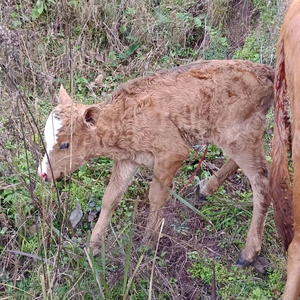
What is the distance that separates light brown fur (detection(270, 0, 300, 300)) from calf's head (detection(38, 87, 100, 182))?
1498 mm

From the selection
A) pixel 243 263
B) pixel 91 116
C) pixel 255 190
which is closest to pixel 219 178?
pixel 255 190

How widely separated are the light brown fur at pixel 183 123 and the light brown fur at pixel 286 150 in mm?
903

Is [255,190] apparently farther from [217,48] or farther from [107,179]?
[217,48]

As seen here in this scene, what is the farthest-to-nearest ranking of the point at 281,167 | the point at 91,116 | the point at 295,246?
the point at 91,116, the point at 281,167, the point at 295,246

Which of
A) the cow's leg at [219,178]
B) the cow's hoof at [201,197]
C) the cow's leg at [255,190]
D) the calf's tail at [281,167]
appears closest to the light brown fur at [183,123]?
the cow's leg at [255,190]

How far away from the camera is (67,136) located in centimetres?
372

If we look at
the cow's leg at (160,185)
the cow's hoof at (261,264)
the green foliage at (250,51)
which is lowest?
the cow's hoof at (261,264)

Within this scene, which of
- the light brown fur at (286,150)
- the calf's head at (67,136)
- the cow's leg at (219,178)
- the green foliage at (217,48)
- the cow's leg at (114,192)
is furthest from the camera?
the green foliage at (217,48)

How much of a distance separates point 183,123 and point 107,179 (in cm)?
123

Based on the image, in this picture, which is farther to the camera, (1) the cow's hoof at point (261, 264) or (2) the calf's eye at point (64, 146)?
(1) the cow's hoof at point (261, 264)

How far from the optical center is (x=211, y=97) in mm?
3904

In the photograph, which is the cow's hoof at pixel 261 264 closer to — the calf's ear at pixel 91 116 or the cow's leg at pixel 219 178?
the cow's leg at pixel 219 178

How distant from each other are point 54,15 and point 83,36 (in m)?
0.57

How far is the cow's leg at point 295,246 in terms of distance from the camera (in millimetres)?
2504
